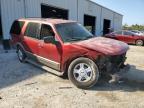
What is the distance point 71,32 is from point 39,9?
8.96m

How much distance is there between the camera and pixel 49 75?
21.1 feet

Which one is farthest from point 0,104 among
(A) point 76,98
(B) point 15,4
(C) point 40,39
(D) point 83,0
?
(D) point 83,0

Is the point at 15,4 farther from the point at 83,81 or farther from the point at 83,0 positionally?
the point at 83,0

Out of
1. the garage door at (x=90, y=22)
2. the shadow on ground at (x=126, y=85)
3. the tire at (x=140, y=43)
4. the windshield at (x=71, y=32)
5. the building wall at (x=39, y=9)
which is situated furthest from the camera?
the garage door at (x=90, y=22)

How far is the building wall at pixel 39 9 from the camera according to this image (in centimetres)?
1211

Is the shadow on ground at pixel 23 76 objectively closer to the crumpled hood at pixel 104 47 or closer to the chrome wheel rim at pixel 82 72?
the chrome wheel rim at pixel 82 72

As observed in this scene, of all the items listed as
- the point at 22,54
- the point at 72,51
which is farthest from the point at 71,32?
the point at 22,54

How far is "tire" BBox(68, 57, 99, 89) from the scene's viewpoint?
16.7ft

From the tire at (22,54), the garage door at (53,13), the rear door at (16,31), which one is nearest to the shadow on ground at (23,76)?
the tire at (22,54)

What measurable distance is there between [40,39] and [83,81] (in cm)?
219

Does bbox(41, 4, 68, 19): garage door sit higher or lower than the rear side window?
higher

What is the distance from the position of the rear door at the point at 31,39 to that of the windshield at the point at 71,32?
0.95 meters

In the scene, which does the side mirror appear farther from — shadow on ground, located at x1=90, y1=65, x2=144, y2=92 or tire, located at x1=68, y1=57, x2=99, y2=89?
shadow on ground, located at x1=90, y1=65, x2=144, y2=92

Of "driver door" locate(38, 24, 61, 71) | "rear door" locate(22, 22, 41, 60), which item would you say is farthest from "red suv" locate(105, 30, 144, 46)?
"driver door" locate(38, 24, 61, 71)
